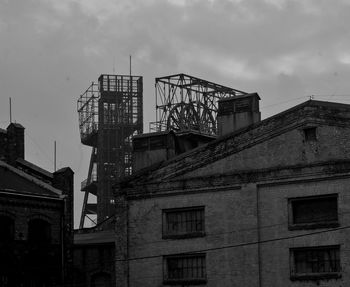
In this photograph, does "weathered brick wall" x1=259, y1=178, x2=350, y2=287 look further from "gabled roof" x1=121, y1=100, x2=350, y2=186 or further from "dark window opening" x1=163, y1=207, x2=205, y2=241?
"dark window opening" x1=163, y1=207, x2=205, y2=241

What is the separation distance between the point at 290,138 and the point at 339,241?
4.47m

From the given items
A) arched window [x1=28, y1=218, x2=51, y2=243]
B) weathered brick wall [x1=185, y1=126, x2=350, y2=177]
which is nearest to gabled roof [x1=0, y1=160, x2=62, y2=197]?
arched window [x1=28, y1=218, x2=51, y2=243]

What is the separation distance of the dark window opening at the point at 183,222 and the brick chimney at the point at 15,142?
37.8ft

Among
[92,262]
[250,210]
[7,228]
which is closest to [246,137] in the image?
[250,210]

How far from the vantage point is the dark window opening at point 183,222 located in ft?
109

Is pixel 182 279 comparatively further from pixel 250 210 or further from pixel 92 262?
pixel 92 262

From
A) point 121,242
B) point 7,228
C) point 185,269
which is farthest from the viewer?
point 7,228

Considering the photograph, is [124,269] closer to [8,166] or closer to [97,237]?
[8,166]

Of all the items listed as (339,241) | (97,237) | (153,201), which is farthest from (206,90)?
(339,241)

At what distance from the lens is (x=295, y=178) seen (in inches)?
1236

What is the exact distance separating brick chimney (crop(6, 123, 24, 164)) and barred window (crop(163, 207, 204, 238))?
11.5 meters

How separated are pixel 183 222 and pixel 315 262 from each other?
19.0ft

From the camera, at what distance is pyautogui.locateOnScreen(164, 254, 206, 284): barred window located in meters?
32.8

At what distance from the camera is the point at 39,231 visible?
38062 mm
